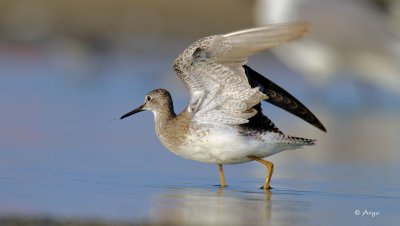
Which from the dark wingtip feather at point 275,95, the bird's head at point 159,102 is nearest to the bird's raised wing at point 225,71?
the dark wingtip feather at point 275,95

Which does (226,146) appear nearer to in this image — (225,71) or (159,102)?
(225,71)

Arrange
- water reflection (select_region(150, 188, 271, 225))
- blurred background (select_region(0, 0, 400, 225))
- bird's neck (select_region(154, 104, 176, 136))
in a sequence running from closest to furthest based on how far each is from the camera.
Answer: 1. water reflection (select_region(150, 188, 271, 225))
2. blurred background (select_region(0, 0, 400, 225))
3. bird's neck (select_region(154, 104, 176, 136))

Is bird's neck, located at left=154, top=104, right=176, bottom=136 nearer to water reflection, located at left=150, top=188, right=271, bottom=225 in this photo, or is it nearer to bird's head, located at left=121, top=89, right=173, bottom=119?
bird's head, located at left=121, top=89, right=173, bottom=119

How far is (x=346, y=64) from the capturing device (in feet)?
46.1

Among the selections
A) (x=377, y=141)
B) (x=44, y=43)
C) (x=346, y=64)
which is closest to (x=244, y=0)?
(x=44, y=43)

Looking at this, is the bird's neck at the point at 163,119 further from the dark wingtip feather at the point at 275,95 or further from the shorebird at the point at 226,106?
the dark wingtip feather at the point at 275,95

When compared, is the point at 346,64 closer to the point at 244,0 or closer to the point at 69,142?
the point at 244,0

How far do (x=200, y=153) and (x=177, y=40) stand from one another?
1058cm

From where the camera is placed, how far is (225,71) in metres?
6.96

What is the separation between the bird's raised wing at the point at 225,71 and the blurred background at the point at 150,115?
0.47 metres

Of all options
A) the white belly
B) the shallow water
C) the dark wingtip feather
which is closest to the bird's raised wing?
the white belly

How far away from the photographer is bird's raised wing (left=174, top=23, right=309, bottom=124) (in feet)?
22.4

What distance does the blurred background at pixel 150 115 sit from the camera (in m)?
6.27

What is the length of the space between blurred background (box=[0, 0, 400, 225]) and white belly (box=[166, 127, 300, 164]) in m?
0.20
